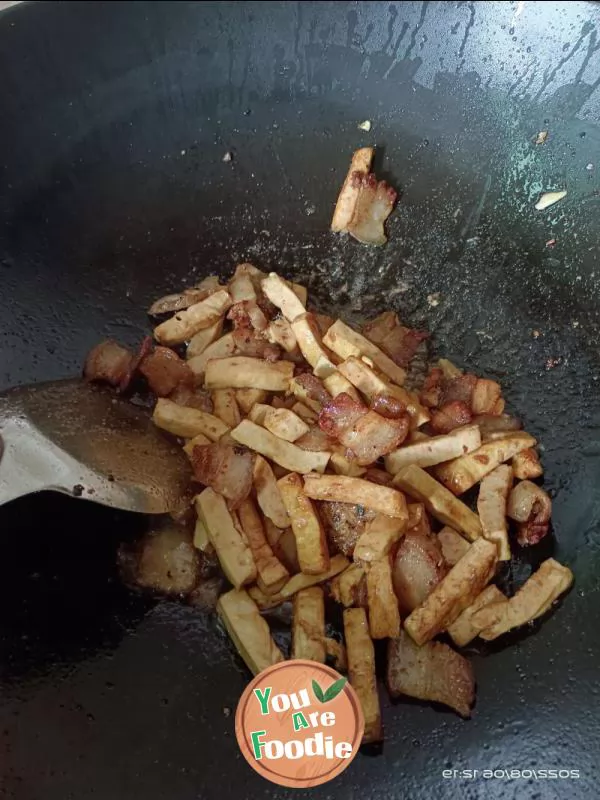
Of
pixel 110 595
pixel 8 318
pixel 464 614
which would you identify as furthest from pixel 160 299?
pixel 464 614

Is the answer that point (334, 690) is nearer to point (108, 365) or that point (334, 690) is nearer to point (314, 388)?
point (314, 388)

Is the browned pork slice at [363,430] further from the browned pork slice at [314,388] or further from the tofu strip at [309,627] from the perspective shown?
the tofu strip at [309,627]

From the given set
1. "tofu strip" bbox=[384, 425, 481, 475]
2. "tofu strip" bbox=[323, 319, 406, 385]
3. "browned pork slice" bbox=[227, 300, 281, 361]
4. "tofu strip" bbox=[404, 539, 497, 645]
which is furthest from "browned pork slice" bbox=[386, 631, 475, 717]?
"browned pork slice" bbox=[227, 300, 281, 361]

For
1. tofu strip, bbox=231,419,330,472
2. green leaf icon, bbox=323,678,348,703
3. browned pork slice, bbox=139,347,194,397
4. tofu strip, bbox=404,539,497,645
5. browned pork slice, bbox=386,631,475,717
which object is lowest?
browned pork slice, bbox=386,631,475,717

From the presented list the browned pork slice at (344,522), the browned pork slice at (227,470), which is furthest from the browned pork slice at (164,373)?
the browned pork slice at (344,522)

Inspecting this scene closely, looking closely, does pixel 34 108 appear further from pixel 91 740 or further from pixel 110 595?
pixel 91 740

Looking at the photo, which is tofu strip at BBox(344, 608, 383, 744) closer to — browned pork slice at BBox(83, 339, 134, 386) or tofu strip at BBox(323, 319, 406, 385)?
tofu strip at BBox(323, 319, 406, 385)
